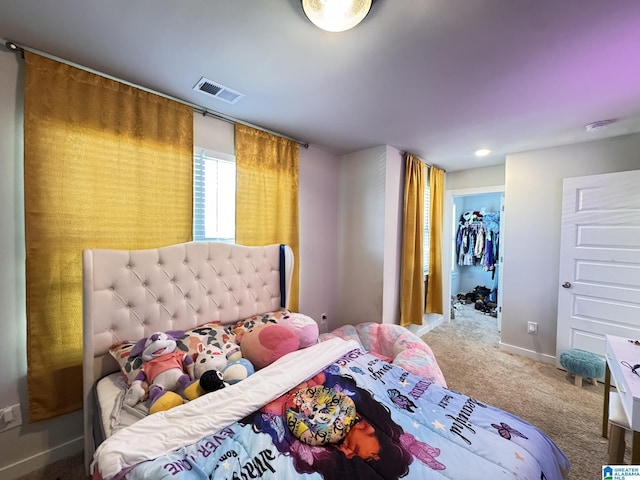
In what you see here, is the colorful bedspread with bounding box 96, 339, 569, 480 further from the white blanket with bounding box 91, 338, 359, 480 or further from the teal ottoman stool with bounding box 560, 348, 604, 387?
the teal ottoman stool with bounding box 560, 348, 604, 387

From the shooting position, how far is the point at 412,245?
10.6 ft

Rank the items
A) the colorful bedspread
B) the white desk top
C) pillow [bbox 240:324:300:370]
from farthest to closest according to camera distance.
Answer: pillow [bbox 240:324:300:370]
the white desk top
the colorful bedspread

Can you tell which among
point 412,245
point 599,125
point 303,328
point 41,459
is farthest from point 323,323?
point 599,125

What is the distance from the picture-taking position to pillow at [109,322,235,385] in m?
1.42

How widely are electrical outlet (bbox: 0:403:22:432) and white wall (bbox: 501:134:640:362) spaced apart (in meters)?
4.45

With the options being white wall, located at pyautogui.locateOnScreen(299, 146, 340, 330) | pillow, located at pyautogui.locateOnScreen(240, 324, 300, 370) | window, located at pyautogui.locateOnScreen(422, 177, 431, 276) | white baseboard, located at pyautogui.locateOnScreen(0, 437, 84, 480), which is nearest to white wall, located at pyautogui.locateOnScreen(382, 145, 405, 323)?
white wall, located at pyautogui.locateOnScreen(299, 146, 340, 330)

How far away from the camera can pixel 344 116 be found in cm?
220

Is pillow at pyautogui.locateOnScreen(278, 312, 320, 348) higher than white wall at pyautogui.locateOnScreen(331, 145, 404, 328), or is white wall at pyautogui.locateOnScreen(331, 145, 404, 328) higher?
white wall at pyautogui.locateOnScreen(331, 145, 404, 328)

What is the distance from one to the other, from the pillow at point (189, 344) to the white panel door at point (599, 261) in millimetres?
3424

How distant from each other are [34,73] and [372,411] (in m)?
2.57

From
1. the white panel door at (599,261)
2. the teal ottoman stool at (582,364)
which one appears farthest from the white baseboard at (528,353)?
the teal ottoman stool at (582,364)

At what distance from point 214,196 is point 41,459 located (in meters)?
1.98

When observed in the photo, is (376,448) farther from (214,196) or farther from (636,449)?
(214,196)

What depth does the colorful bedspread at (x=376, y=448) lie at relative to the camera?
92 centimetres
